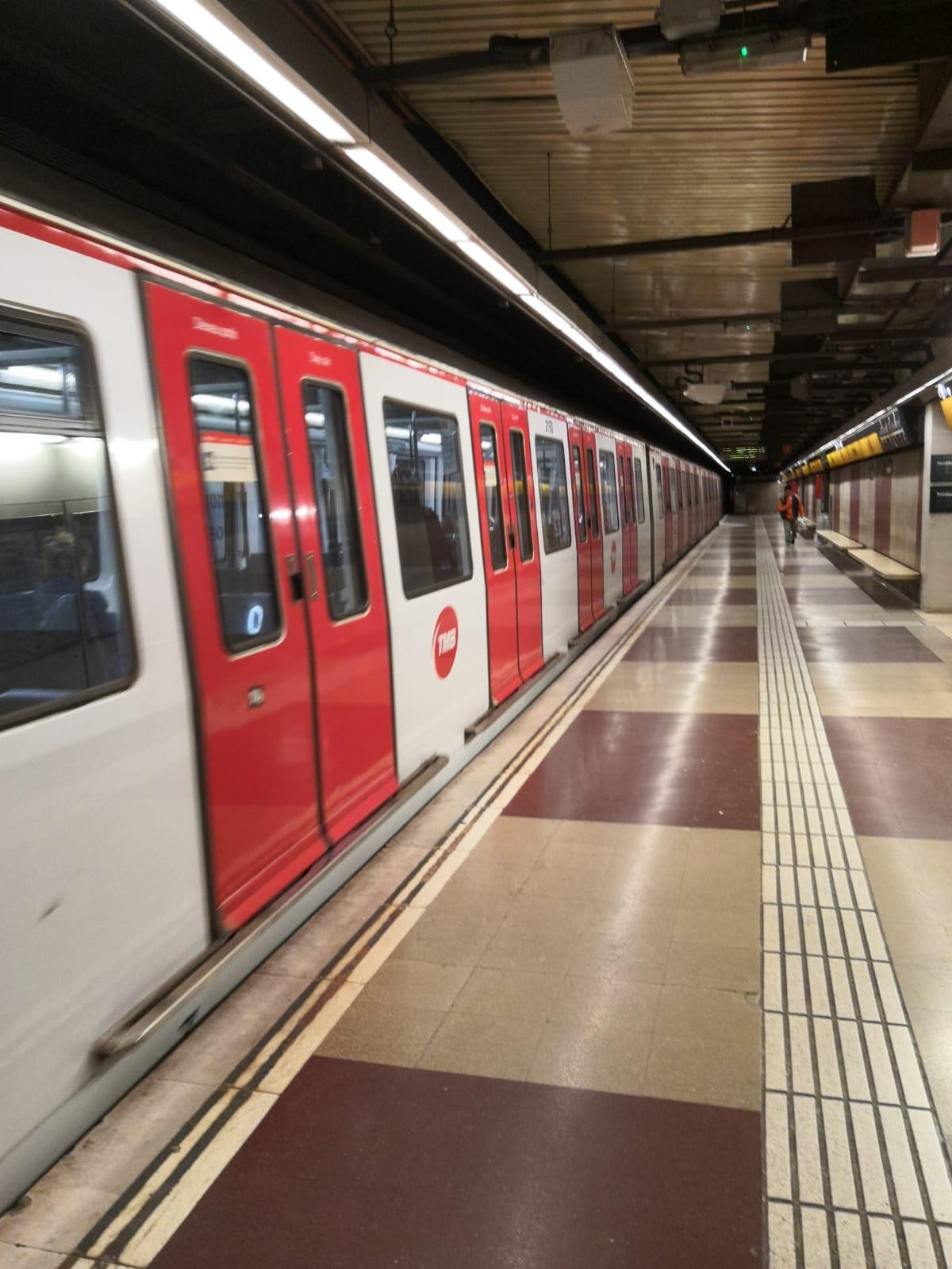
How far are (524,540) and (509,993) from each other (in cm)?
430

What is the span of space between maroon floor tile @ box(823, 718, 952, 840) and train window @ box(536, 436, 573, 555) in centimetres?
269

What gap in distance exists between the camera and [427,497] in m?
5.02

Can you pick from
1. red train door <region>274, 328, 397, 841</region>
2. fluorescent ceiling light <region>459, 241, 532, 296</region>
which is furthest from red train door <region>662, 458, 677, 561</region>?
red train door <region>274, 328, 397, 841</region>

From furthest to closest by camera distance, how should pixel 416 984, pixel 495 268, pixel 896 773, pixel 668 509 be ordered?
pixel 668 509 → pixel 896 773 → pixel 495 268 → pixel 416 984

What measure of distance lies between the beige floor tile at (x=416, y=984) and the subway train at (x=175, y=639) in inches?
17.1

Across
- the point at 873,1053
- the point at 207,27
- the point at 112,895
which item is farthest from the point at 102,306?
the point at 873,1053

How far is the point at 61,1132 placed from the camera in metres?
2.32

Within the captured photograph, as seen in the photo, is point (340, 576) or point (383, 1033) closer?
point (383, 1033)

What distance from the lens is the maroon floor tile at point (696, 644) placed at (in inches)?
357

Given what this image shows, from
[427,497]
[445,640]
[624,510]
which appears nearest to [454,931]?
[445,640]

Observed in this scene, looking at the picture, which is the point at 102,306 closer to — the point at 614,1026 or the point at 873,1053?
the point at 614,1026

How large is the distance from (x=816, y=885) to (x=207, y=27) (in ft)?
12.2

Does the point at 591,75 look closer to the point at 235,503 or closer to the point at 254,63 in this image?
the point at 254,63

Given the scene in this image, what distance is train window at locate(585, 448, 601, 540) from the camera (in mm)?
9680
